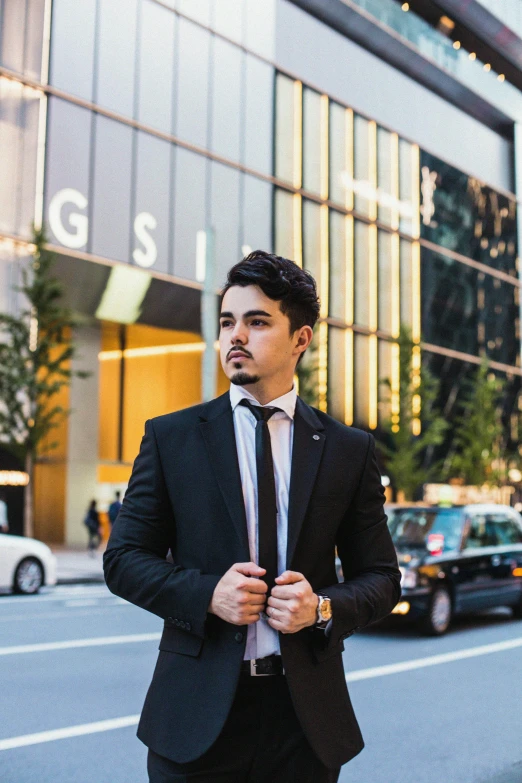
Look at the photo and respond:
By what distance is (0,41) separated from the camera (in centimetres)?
2520

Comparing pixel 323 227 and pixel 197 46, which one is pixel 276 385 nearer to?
pixel 197 46

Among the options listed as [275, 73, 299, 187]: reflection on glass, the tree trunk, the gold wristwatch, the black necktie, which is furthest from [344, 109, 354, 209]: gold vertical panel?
the gold wristwatch

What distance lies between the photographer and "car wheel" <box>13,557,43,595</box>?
15547 mm

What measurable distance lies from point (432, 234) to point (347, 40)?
9268 millimetres

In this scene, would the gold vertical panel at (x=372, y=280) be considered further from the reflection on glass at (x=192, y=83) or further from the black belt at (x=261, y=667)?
the black belt at (x=261, y=667)

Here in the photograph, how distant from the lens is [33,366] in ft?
70.5

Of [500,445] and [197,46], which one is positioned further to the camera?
[500,445]

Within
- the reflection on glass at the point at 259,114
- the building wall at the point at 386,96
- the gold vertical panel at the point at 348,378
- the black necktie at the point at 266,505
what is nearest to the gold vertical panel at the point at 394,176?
the building wall at the point at 386,96

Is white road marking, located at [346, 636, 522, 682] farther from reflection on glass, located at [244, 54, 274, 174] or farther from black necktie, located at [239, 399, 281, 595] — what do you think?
reflection on glass, located at [244, 54, 274, 174]

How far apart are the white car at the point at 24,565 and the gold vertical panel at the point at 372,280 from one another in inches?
951

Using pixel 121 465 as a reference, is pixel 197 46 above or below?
above

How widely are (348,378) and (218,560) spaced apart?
35.0 m

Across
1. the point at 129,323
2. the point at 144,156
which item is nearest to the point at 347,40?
the point at 144,156

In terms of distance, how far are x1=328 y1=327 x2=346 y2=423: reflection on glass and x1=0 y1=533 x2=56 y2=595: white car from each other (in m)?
→ 20.9
